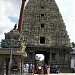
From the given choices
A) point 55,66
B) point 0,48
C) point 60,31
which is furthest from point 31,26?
point 0,48

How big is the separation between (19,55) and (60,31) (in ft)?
117

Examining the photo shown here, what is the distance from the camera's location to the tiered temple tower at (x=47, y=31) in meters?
54.2

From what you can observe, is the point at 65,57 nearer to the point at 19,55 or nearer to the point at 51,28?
the point at 51,28

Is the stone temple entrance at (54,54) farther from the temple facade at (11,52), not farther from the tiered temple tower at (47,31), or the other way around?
the temple facade at (11,52)

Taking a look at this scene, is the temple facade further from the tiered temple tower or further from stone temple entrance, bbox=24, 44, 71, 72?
the tiered temple tower

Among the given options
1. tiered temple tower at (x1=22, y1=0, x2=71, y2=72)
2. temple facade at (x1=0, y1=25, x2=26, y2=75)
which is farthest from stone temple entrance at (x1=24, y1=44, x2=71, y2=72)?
temple facade at (x1=0, y1=25, x2=26, y2=75)

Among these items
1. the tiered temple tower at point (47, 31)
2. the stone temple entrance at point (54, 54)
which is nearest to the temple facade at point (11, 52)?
the stone temple entrance at point (54, 54)

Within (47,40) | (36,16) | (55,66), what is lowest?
(55,66)

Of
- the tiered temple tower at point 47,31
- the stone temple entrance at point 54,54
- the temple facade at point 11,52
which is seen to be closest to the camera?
the temple facade at point 11,52

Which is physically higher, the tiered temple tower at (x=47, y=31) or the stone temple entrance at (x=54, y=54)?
the tiered temple tower at (x=47, y=31)

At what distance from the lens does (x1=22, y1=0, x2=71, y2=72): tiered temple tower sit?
54.2 m

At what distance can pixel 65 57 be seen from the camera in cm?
5450

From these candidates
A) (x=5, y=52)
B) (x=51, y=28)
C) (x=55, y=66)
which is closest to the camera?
(x=5, y=52)

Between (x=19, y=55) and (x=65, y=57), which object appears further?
(x=65, y=57)
